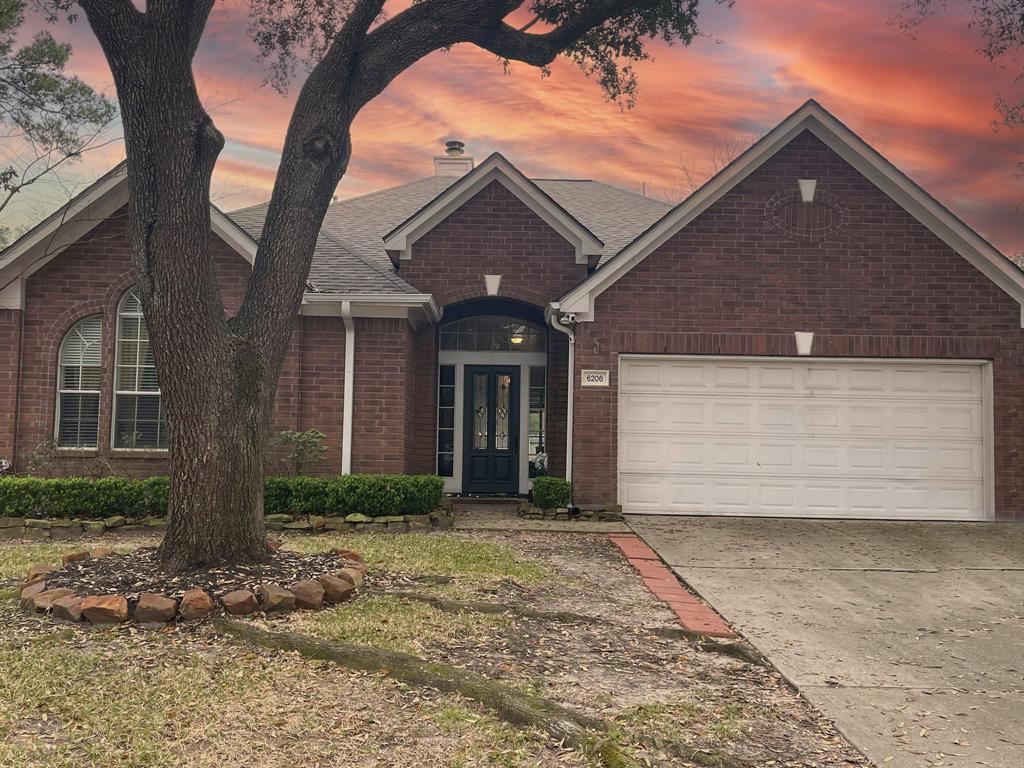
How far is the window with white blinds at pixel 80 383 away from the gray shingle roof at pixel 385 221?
115 inches

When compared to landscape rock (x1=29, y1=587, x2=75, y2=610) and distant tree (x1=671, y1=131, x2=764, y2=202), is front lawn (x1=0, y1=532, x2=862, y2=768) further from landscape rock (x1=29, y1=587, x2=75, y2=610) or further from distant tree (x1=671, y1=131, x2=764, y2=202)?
distant tree (x1=671, y1=131, x2=764, y2=202)

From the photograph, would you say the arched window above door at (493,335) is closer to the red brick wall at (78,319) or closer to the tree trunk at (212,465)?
the red brick wall at (78,319)

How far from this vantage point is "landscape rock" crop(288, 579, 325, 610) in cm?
594

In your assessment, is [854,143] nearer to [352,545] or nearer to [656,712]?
[352,545]

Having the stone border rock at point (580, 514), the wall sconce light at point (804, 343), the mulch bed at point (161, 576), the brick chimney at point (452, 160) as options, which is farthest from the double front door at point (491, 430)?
the mulch bed at point (161, 576)

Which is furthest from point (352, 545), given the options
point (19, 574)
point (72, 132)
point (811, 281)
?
point (72, 132)

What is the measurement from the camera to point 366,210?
664 inches

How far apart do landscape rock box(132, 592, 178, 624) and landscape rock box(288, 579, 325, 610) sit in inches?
33.3

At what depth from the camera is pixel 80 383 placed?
11922 millimetres

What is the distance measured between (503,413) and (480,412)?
41 cm

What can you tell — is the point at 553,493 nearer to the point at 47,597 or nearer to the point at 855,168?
the point at 855,168

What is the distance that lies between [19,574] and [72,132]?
10.9 m

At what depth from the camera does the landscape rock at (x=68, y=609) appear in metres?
5.57

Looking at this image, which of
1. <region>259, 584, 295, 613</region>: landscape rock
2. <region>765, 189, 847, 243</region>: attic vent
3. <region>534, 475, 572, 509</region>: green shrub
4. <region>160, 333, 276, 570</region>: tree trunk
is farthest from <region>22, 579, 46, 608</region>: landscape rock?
<region>765, 189, 847, 243</region>: attic vent
